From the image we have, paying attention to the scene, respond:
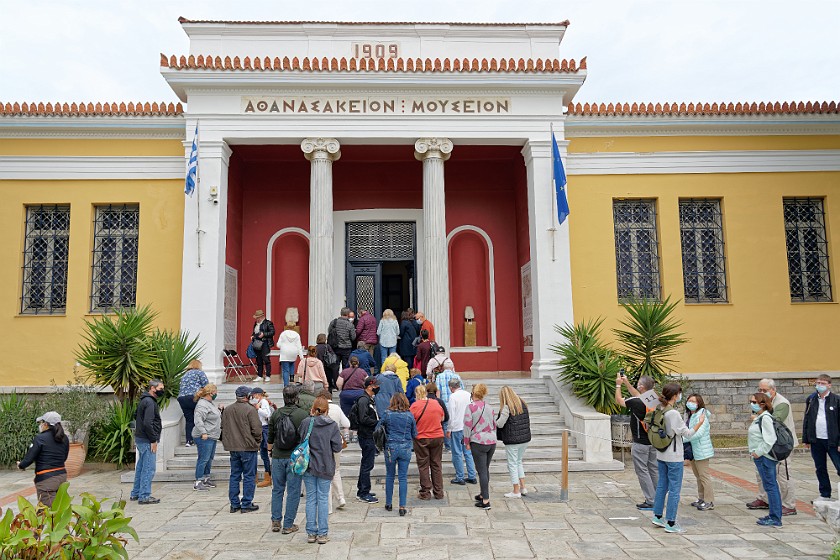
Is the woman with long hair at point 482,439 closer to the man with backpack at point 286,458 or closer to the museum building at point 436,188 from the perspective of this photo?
the man with backpack at point 286,458

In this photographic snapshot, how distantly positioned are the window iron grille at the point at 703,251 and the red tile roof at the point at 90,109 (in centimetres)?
1108

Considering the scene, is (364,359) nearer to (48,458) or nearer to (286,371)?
(286,371)

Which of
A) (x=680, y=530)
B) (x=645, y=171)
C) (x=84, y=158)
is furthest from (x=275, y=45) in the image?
(x=680, y=530)

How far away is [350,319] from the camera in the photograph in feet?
40.6

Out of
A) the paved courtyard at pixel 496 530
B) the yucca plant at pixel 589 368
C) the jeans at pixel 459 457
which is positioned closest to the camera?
A: the paved courtyard at pixel 496 530

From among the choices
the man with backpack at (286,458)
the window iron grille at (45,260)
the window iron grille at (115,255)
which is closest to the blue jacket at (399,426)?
the man with backpack at (286,458)

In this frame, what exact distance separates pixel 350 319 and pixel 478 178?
576cm

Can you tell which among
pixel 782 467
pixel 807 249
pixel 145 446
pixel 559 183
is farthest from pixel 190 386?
pixel 807 249

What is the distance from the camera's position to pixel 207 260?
12.9m

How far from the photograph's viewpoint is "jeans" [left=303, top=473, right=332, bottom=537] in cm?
661

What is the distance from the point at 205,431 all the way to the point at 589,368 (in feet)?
21.2

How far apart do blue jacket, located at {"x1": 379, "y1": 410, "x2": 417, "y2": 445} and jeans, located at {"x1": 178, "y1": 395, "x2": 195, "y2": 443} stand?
145 inches

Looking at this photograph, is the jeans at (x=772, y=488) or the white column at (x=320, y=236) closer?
the jeans at (x=772, y=488)

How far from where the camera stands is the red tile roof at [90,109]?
43.9 feet
